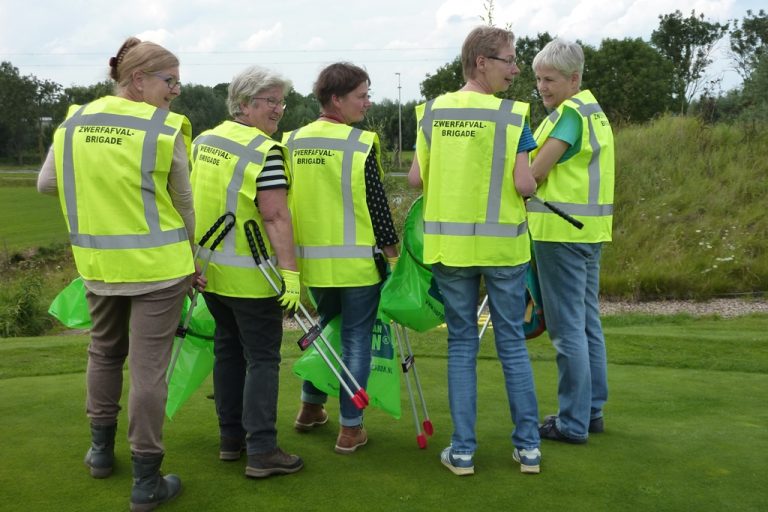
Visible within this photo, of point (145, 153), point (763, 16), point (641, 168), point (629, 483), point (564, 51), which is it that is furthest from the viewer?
point (763, 16)

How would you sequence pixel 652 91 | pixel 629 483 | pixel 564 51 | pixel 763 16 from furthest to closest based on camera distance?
1. pixel 763 16
2. pixel 652 91
3. pixel 564 51
4. pixel 629 483

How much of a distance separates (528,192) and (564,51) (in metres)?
0.81

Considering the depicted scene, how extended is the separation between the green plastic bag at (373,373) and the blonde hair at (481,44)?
127 cm

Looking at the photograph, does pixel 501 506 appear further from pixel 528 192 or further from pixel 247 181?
pixel 247 181

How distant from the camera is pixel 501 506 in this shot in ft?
10.4

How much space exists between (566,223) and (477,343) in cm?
72

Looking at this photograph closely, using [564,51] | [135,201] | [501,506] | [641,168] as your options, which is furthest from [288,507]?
[641,168]

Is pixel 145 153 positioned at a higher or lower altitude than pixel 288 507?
higher

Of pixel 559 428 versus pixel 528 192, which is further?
pixel 559 428

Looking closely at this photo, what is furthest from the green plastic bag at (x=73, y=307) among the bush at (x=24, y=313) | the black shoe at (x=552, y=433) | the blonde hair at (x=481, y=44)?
the bush at (x=24, y=313)

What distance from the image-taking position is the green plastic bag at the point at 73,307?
371cm

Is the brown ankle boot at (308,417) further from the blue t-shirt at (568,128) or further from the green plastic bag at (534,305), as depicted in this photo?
the blue t-shirt at (568,128)

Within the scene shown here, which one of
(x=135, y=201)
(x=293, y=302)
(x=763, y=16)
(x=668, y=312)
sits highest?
(x=763, y=16)

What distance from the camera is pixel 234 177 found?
3465 millimetres
